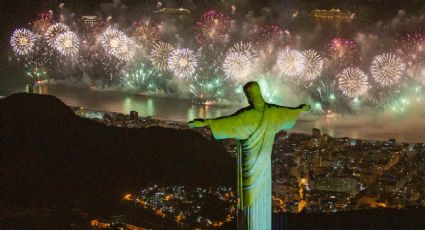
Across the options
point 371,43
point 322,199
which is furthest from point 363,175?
point 371,43

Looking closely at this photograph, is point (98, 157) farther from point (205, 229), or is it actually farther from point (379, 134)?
point (379, 134)

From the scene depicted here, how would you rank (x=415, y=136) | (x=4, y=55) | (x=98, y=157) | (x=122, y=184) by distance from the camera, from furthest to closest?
1. (x=4, y=55)
2. (x=415, y=136)
3. (x=98, y=157)
4. (x=122, y=184)

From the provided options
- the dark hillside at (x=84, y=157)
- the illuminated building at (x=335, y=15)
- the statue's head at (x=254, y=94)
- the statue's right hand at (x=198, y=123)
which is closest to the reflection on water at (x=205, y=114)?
the illuminated building at (x=335, y=15)

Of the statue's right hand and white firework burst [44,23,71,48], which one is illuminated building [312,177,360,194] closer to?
the statue's right hand

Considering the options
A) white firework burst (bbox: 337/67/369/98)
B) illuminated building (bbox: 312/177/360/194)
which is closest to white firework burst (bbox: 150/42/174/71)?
white firework burst (bbox: 337/67/369/98)

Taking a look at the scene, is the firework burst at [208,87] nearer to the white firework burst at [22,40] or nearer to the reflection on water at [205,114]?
the reflection on water at [205,114]
